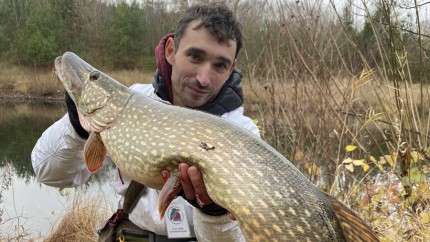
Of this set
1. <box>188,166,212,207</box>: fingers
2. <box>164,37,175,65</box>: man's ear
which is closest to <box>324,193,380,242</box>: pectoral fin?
<box>188,166,212,207</box>: fingers

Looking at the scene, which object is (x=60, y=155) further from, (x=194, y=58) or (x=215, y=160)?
(x=215, y=160)

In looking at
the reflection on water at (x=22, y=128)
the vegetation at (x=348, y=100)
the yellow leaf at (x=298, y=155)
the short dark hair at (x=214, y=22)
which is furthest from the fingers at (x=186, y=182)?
the reflection on water at (x=22, y=128)

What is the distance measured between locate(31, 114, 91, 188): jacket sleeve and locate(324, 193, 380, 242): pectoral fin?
1155 millimetres

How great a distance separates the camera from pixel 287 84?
4.15 meters

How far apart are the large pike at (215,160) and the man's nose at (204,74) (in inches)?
13.7

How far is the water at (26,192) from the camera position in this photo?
4977 mm

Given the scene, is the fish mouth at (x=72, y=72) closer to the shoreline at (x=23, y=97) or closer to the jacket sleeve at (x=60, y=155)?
the jacket sleeve at (x=60, y=155)

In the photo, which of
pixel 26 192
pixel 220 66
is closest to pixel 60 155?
pixel 220 66

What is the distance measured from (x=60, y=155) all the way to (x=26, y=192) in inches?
197

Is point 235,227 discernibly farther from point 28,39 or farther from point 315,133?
point 28,39

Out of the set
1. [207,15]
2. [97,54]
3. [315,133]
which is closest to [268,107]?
[315,133]

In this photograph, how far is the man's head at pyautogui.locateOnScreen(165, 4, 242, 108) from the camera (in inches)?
78.6

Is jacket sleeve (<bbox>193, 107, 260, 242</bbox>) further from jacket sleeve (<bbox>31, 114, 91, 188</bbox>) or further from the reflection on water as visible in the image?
the reflection on water

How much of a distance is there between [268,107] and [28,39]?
20.3 m
